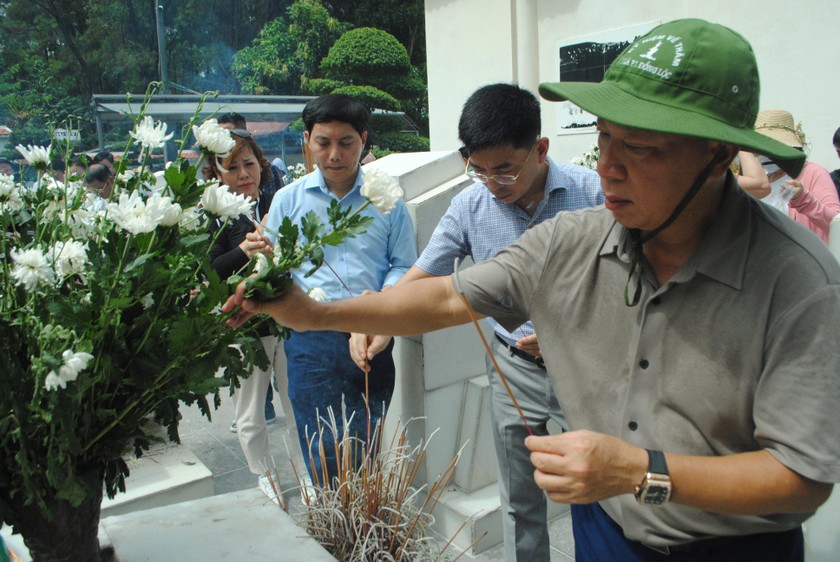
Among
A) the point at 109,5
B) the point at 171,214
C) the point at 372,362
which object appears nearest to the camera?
the point at 171,214

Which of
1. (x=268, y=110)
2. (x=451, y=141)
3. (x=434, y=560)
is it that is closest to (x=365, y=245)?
(x=434, y=560)

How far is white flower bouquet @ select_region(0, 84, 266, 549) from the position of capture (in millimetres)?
1004

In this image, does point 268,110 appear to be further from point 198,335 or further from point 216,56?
point 198,335

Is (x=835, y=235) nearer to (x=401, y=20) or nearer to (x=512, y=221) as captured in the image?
(x=512, y=221)

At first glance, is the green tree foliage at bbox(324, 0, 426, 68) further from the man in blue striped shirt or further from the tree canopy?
the man in blue striped shirt

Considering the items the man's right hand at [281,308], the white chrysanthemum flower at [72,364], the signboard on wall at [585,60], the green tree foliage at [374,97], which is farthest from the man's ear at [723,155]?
the green tree foliage at [374,97]

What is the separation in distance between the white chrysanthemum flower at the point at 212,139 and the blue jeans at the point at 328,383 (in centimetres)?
158

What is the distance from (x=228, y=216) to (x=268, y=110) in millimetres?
15791

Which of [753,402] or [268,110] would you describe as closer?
[753,402]

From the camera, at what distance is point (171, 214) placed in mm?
1041

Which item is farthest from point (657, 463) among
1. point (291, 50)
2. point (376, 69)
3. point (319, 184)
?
point (291, 50)

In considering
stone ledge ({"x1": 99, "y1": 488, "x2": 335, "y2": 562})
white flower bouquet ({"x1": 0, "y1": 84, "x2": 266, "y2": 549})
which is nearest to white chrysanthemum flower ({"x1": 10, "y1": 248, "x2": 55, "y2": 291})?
white flower bouquet ({"x1": 0, "y1": 84, "x2": 266, "y2": 549})

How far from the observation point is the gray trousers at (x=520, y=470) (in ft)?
7.52

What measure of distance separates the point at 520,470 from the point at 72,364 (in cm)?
168
